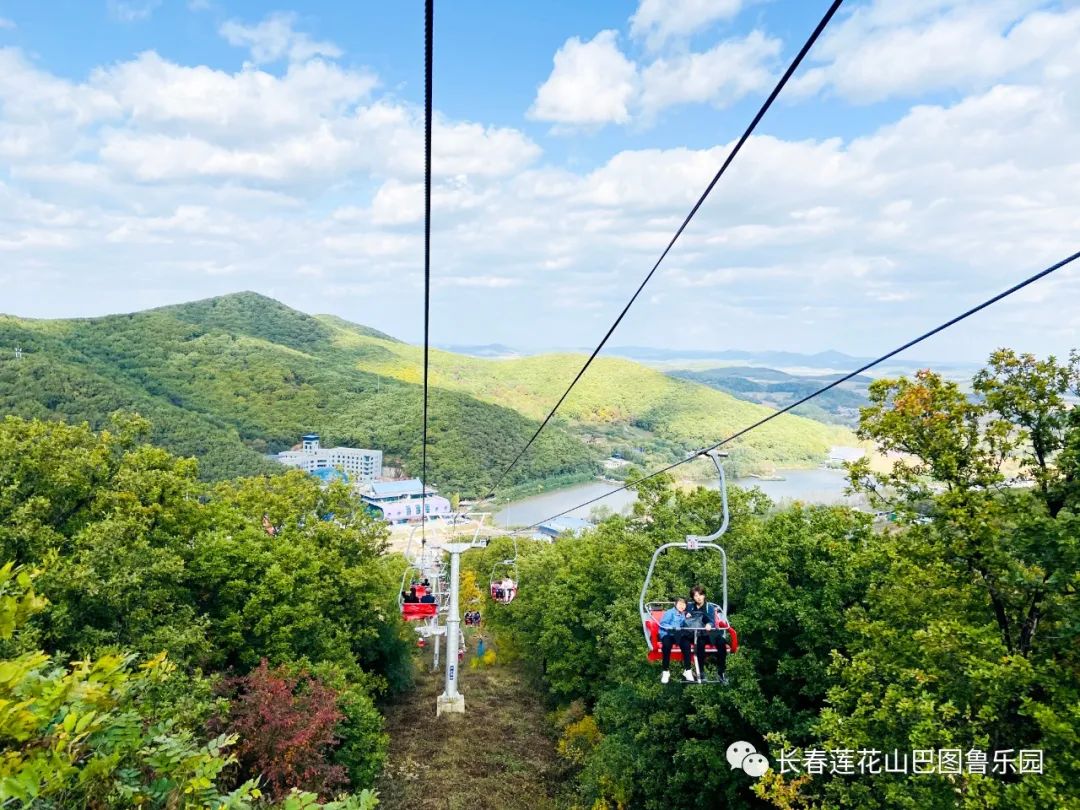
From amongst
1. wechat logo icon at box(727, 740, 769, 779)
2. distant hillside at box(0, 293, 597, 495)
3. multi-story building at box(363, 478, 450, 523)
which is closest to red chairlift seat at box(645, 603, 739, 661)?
wechat logo icon at box(727, 740, 769, 779)

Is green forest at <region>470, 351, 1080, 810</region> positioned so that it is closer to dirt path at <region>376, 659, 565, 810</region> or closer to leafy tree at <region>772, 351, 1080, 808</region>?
leafy tree at <region>772, 351, 1080, 808</region>

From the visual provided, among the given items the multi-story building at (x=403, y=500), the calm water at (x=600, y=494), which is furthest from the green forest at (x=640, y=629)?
the calm water at (x=600, y=494)

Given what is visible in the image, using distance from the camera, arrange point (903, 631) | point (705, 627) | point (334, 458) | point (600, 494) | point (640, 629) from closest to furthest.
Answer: point (705, 627) → point (903, 631) → point (640, 629) → point (334, 458) → point (600, 494)

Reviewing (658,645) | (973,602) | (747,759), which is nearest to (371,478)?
(747,759)

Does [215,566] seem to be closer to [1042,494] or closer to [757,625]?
[757,625]

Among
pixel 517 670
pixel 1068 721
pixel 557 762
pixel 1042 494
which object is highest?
pixel 1042 494

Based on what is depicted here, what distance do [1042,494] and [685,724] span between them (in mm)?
10398

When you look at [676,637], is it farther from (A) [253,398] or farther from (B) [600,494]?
(A) [253,398]

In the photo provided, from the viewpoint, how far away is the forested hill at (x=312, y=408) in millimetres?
95688

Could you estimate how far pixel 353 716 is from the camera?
18.6 meters

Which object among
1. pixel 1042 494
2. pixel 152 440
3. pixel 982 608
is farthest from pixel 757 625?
pixel 152 440

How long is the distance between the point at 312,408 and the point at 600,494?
210ft

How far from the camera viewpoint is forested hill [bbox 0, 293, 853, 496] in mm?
95688

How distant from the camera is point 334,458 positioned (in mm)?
126312
